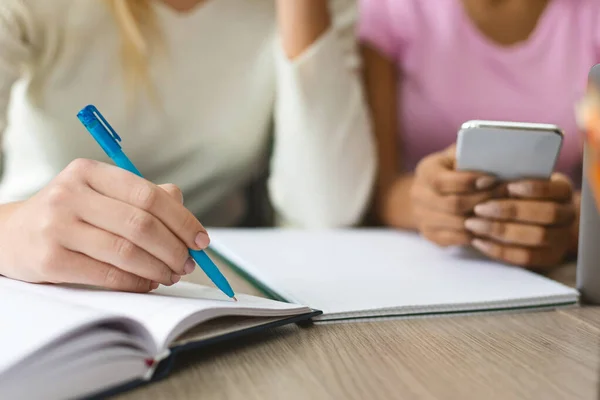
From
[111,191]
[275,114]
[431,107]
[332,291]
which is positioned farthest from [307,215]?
[111,191]

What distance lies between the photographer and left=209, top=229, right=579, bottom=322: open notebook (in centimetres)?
51

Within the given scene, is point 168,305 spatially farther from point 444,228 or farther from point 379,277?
point 444,228

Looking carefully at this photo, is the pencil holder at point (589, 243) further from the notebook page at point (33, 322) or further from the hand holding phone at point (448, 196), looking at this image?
the notebook page at point (33, 322)

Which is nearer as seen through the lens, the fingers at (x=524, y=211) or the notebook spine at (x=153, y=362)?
the notebook spine at (x=153, y=362)

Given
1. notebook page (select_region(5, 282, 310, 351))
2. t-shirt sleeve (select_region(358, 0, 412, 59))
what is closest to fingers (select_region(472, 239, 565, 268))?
notebook page (select_region(5, 282, 310, 351))

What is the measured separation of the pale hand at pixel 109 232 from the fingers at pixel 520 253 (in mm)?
330

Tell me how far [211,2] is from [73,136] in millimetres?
303

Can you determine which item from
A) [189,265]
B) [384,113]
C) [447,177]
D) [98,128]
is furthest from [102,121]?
[384,113]

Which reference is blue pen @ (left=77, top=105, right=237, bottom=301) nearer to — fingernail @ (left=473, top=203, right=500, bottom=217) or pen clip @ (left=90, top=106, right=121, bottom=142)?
pen clip @ (left=90, top=106, right=121, bottom=142)

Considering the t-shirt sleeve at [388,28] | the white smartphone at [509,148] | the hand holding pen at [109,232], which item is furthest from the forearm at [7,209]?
the t-shirt sleeve at [388,28]

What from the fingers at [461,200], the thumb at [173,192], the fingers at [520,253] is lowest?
the fingers at [520,253]

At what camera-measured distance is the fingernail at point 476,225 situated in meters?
0.64

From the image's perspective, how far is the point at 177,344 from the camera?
1.21 feet

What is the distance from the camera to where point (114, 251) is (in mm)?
436
